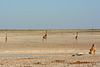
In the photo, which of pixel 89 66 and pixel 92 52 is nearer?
pixel 89 66

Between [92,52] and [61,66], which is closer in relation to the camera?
[61,66]

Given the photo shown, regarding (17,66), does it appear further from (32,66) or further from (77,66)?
(77,66)

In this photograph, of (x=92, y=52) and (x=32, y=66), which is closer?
(x=32, y=66)

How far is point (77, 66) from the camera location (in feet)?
46.7

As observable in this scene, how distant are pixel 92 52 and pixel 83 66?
853 cm

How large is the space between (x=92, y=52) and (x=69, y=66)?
8554 millimetres

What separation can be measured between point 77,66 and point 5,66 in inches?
129

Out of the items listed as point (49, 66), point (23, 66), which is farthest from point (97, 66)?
point (23, 66)

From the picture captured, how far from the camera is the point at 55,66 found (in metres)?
14.3

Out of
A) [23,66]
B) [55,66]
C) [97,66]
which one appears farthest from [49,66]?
[97,66]

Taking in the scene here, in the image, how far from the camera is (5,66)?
14508 millimetres

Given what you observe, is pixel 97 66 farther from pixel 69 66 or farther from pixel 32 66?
pixel 32 66

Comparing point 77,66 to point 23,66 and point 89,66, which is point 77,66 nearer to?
point 89,66

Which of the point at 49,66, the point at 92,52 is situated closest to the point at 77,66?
the point at 49,66
